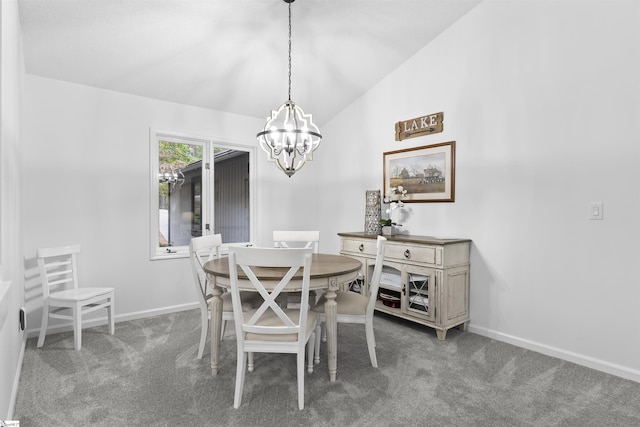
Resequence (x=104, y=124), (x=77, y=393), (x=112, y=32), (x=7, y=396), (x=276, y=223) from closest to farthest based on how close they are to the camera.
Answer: (x=7, y=396) → (x=77, y=393) → (x=112, y=32) → (x=104, y=124) → (x=276, y=223)

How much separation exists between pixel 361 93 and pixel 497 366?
10.7 ft

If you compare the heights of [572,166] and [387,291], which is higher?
[572,166]

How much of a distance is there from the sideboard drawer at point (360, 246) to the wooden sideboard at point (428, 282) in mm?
19

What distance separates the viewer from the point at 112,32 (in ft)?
8.95

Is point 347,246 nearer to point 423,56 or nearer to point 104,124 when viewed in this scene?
point 423,56

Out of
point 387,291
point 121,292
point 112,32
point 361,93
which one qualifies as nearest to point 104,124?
point 112,32

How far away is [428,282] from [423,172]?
3.86 ft

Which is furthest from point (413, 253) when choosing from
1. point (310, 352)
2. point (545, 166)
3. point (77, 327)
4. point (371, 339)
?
point (77, 327)

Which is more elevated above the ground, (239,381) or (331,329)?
(331,329)

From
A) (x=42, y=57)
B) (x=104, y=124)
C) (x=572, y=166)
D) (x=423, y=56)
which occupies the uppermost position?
(x=423, y=56)

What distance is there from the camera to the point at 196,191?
409 centimetres

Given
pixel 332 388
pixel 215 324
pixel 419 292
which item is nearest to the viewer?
pixel 332 388

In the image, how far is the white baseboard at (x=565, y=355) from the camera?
2336 mm

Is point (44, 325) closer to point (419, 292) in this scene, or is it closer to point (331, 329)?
point (331, 329)
